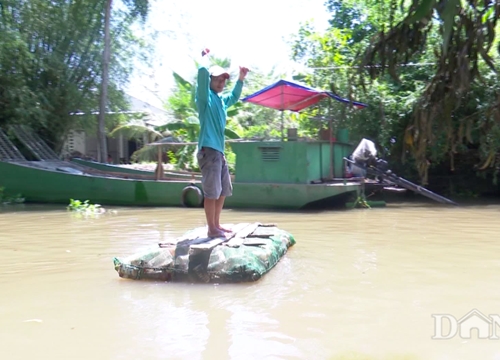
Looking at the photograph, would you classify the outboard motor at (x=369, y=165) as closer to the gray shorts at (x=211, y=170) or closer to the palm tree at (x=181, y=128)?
the palm tree at (x=181, y=128)

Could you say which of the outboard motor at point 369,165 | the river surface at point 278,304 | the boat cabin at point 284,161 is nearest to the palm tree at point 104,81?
the boat cabin at point 284,161

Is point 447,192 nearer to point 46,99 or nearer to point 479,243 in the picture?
point 479,243

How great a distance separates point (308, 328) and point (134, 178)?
8.76m

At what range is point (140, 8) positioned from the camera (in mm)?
15297

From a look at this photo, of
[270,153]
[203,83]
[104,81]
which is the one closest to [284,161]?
[270,153]

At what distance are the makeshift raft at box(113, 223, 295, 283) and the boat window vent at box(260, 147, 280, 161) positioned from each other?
504cm

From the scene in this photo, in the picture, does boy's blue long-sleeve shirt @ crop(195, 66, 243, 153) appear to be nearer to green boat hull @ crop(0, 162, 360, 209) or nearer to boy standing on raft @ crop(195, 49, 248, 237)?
boy standing on raft @ crop(195, 49, 248, 237)

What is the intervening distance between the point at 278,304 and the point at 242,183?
629 cm

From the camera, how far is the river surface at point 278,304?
2795mm

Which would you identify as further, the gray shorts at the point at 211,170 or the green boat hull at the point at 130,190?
the green boat hull at the point at 130,190

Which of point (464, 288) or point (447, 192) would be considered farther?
point (447, 192)

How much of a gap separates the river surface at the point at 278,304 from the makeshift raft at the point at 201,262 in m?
0.10

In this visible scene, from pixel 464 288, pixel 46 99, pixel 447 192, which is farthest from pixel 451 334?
pixel 46 99

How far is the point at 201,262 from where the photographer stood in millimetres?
4223
